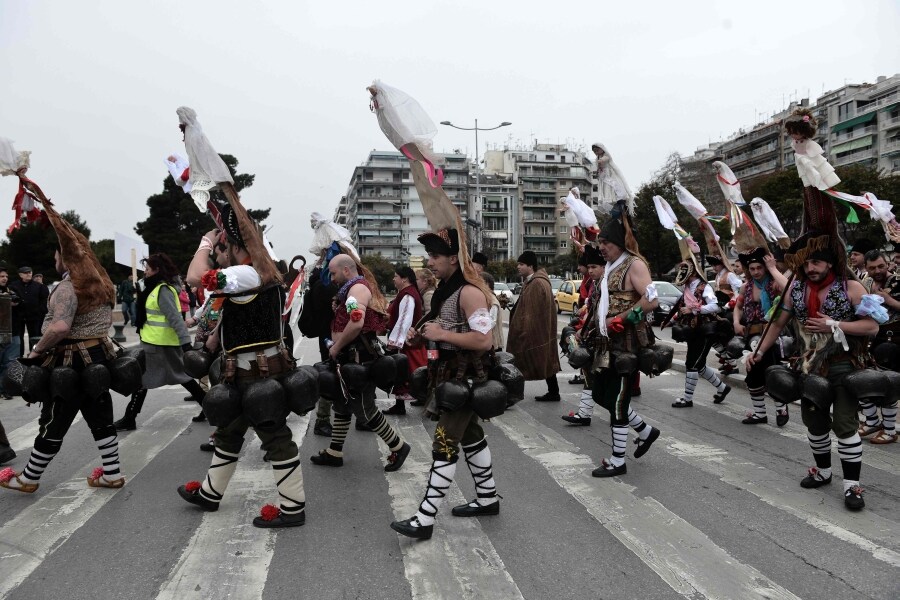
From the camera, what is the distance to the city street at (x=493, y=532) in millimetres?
3566

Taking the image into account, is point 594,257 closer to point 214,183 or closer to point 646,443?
point 646,443

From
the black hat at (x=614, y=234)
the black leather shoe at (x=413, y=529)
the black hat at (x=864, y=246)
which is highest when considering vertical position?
the black hat at (x=614, y=234)

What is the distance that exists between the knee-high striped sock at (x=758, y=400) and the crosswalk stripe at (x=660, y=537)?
244 centimetres

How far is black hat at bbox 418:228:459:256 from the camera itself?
432 cm

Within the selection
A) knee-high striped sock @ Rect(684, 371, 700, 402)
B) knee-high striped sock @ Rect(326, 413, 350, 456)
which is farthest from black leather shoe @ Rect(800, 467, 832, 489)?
knee-high striped sock @ Rect(326, 413, 350, 456)

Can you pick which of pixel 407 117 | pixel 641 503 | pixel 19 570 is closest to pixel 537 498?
pixel 641 503

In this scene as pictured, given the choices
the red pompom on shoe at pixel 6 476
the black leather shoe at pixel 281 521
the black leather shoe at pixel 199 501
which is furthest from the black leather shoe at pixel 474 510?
the red pompom on shoe at pixel 6 476

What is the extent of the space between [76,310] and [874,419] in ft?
24.3

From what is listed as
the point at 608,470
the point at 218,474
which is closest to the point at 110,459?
the point at 218,474

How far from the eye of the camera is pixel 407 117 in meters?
4.47

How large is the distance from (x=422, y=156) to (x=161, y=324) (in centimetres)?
416

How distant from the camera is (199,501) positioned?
468 cm

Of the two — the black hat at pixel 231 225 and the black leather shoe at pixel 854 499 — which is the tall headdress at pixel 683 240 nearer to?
the black leather shoe at pixel 854 499

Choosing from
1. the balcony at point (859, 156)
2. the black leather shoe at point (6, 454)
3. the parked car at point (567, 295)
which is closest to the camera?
the black leather shoe at point (6, 454)
